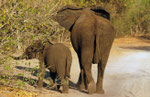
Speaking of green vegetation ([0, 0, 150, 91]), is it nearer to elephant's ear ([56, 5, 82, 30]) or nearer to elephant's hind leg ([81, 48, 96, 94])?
elephant's ear ([56, 5, 82, 30])

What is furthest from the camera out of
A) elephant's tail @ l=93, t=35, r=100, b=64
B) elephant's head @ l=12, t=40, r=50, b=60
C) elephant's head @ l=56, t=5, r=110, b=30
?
elephant's head @ l=56, t=5, r=110, b=30

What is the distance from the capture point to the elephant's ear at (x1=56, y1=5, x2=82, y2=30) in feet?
29.3

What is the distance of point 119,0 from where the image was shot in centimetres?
2578

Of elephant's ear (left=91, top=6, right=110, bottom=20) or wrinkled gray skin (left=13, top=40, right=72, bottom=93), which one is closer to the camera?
wrinkled gray skin (left=13, top=40, right=72, bottom=93)

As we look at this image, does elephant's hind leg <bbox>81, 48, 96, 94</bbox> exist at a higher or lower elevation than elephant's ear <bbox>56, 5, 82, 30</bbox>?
A: lower

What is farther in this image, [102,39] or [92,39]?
[102,39]

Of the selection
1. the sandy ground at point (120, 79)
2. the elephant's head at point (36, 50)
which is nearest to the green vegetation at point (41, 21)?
the elephant's head at point (36, 50)

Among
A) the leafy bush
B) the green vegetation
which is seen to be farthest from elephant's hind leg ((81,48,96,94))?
the leafy bush

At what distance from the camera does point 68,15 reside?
29.5 feet

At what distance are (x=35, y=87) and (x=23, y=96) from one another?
59.4 inches

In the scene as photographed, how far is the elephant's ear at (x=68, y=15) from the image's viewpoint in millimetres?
8945

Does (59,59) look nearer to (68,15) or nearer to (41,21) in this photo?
(41,21)

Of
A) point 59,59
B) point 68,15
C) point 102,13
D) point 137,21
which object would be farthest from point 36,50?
point 137,21

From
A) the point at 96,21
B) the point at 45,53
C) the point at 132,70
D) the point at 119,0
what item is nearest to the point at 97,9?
the point at 96,21
